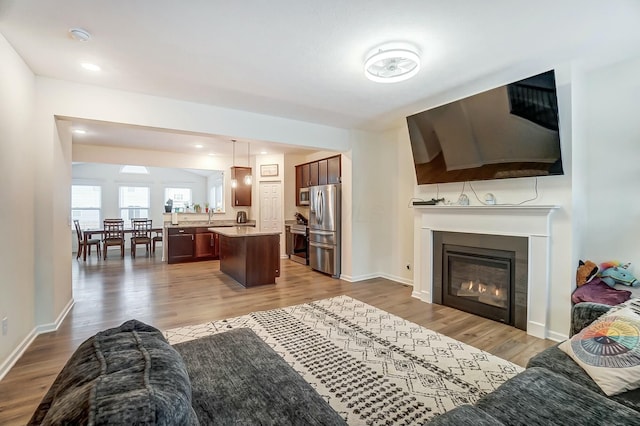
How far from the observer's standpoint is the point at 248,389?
46.8 inches

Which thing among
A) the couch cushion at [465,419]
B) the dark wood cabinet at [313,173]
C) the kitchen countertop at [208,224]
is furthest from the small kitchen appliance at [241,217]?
the couch cushion at [465,419]

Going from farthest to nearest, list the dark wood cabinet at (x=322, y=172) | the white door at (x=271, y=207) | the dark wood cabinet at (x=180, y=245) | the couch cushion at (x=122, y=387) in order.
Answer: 1. the white door at (x=271, y=207)
2. the dark wood cabinet at (x=180, y=245)
3. the dark wood cabinet at (x=322, y=172)
4. the couch cushion at (x=122, y=387)

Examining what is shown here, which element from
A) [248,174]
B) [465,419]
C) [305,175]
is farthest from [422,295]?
[248,174]

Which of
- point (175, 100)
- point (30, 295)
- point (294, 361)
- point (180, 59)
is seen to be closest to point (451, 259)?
point (294, 361)

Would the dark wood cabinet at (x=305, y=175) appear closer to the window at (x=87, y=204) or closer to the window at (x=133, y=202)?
the window at (x=133, y=202)

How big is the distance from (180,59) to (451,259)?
3864 millimetres

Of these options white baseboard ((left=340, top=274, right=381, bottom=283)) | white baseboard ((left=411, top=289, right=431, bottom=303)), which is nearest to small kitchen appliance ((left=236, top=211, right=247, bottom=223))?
white baseboard ((left=340, top=274, right=381, bottom=283))

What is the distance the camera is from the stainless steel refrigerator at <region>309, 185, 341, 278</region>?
543 centimetres

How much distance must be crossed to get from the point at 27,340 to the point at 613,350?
4.46m

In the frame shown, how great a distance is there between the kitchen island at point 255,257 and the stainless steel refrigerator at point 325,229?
3.23 ft

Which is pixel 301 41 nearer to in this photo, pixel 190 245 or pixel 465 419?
pixel 465 419

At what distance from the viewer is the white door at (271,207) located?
305 inches

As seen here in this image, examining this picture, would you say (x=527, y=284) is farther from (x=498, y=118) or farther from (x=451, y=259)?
(x=498, y=118)

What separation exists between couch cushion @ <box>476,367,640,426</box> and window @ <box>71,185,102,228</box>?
35.8 ft
